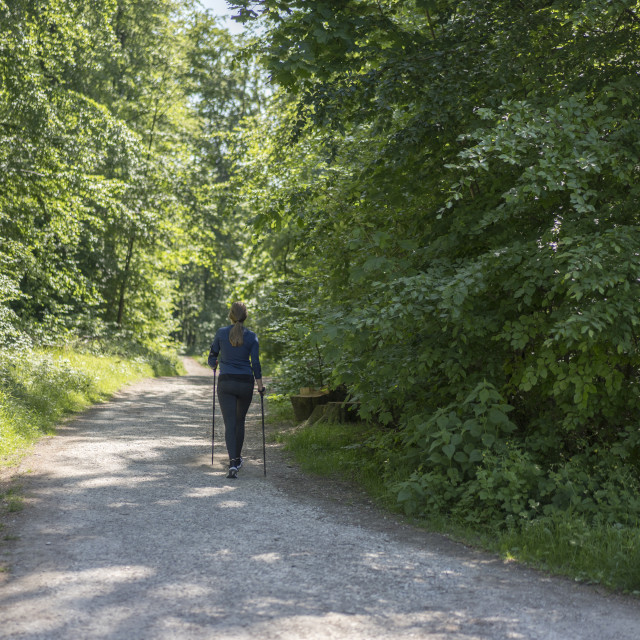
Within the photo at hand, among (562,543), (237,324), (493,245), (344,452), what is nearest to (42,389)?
(237,324)

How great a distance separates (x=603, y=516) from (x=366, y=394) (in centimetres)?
302

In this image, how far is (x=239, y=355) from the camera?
8.69m

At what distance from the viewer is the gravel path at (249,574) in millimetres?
3900

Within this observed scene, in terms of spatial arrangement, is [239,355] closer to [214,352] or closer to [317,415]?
[214,352]

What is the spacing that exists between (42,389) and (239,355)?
6627mm

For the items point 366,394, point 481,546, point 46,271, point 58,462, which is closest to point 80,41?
point 46,271

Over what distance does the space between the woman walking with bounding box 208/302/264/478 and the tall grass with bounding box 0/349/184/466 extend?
2.81 metres

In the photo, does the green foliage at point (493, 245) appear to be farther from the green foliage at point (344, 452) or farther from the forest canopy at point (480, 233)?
the green foliage at point (344, 452)

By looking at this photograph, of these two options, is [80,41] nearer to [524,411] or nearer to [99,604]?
[524,411]

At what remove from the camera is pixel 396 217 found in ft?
27.3

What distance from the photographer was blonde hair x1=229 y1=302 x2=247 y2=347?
8617mm

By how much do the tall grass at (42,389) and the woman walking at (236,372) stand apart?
281 centimetres

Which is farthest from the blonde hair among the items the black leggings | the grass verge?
the grass verge

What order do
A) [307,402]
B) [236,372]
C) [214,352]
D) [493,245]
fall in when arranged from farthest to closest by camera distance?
1. [307,402]
2. [214,352]
3. [236,372]
4. [493,245]
